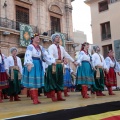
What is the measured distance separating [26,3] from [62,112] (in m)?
11.3

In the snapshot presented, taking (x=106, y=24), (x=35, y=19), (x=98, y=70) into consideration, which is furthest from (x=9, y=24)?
(x=106, y=24)

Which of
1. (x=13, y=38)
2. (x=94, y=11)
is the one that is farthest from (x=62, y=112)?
(x=94, y=11)

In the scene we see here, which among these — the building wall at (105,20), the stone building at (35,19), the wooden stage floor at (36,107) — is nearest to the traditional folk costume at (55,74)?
the wooden stage floor at (36,107)

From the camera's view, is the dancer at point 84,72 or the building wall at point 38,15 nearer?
the dancer at point 84,72

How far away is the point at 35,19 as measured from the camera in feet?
46.4

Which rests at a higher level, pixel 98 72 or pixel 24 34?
pixel 24 34

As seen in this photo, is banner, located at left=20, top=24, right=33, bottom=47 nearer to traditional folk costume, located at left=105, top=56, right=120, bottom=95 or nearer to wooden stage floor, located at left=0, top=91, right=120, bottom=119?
traditional folk costume, located at left=105, top=56, right=120, bottom=95

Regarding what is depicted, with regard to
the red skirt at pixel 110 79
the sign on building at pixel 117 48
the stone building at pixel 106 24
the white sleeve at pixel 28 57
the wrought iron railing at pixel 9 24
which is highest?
the stone building at pixel 106 24

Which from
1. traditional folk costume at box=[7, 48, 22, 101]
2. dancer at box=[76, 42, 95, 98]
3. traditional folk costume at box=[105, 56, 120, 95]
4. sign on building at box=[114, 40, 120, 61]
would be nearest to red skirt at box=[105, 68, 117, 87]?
traditional folk costume at box=[105, 56, 120, 95]

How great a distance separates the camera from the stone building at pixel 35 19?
12.4 metres

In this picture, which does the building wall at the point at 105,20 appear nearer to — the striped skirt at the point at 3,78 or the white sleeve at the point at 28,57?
the striped skirt at the point at 3,78

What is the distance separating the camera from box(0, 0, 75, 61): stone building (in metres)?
12.4

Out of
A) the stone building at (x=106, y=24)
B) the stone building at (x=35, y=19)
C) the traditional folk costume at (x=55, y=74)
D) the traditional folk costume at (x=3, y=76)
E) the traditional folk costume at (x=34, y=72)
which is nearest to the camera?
the traditional folk costume at (x=34, y=72)

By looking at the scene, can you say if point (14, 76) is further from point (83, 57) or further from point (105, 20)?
point (105, 20)
